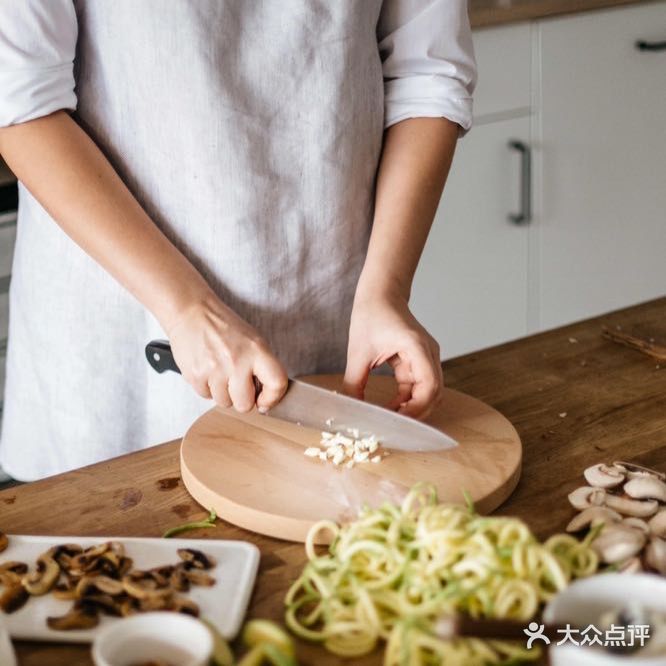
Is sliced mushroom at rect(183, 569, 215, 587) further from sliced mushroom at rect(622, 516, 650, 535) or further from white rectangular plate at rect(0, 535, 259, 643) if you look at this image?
sliced mushroom at rect(622, 516, 650, 535)

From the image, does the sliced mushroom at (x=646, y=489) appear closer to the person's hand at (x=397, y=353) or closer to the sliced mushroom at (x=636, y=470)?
the sliced mushroom at (x=636, y=470)

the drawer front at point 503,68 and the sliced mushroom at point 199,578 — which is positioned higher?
the sliced mushroom at point 199,578

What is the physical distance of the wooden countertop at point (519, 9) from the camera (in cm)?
233

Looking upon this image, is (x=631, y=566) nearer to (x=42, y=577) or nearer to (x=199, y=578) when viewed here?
(x=199, y=578)

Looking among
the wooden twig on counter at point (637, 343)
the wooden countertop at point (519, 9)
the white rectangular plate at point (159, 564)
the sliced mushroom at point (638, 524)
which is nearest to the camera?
the white rectangular plate at point (159, 564)

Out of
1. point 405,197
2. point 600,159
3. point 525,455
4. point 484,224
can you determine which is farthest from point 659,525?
point 600,159

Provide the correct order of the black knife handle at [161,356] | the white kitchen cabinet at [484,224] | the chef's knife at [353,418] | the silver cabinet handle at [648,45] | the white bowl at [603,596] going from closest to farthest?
the white bowl at [603,596] < the chef's knife at [353,418] < the black knife handle at [161,356] < the white kitchen cabinet at [484,224] < the silver cabinet handle at [648,45]

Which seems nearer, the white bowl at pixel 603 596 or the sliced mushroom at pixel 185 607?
the white bowl at pixel 603 596

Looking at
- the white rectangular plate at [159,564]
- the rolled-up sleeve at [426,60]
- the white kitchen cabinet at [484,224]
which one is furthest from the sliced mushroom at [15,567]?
the white kitchen cabinet at [484,224]

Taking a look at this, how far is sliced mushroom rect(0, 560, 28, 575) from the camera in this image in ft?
3.15

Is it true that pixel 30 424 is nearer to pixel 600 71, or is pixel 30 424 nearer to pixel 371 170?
pixel 371 170

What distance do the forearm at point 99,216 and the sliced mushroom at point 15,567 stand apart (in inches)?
12.4

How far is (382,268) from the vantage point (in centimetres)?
130

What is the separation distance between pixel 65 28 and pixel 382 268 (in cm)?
43
